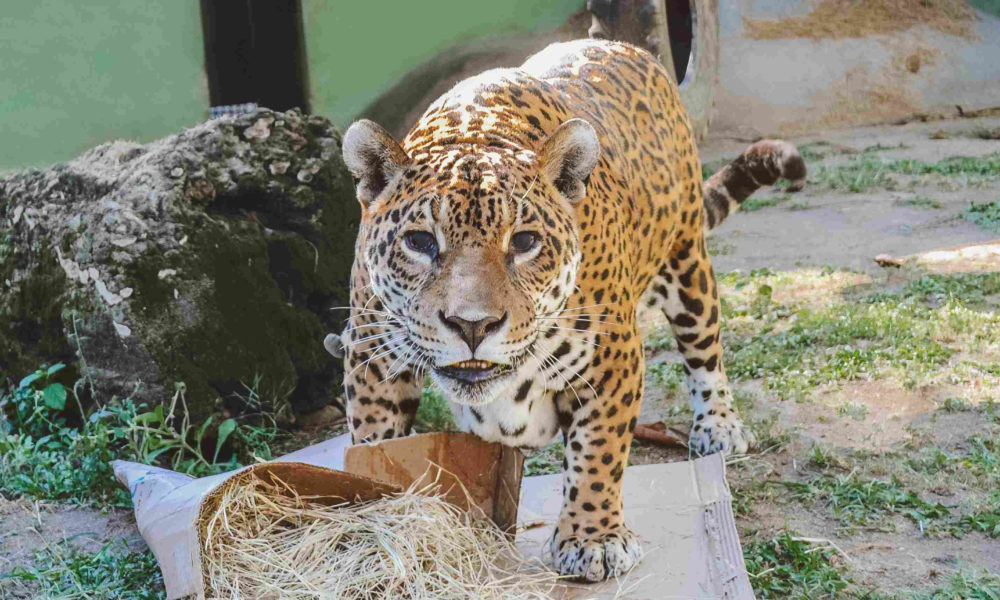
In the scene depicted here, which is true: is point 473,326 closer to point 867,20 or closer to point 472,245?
point 472,245

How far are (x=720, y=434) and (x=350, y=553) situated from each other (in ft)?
7.41

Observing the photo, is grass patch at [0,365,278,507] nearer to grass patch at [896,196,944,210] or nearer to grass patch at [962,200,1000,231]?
grass patch at [962,200,1000,231]

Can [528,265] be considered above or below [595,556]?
above

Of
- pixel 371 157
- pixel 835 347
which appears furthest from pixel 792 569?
pixel 835 347

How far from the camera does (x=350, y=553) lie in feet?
13.0

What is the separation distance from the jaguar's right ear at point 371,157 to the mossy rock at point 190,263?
197 centimetres

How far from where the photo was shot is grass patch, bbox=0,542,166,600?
4117 mm

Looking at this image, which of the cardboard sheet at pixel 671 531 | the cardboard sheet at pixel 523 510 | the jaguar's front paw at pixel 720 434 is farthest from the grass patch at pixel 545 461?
the jaguar's front paw at pixel 720 434

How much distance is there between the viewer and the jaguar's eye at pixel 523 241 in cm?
367

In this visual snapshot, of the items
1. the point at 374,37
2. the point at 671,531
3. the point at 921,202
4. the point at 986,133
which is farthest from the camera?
the point at 986,133

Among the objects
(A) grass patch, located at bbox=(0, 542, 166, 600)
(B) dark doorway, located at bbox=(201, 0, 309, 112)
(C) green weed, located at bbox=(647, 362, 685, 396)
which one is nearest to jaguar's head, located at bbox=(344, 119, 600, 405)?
(A) grass patch, located at bbox=(0, 542, 166, 600)

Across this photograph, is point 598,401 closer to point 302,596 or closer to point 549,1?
point 302,596

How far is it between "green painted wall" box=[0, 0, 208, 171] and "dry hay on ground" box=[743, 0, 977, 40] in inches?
305

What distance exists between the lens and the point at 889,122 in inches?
571
